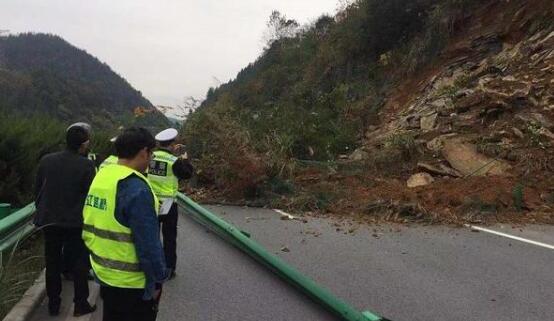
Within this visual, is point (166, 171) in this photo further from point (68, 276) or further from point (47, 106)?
point (47, 106)

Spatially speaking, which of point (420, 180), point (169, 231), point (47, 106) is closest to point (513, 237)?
point (420, 180)

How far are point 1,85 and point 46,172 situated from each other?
2724 cm

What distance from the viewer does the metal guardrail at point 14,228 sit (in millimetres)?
5523

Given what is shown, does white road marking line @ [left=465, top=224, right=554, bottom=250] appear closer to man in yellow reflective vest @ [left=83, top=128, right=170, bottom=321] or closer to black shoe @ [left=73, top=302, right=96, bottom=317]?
black shoe @ [left=73, top=302, right=96, bottom=317]

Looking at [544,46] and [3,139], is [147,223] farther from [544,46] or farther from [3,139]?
[544,46]

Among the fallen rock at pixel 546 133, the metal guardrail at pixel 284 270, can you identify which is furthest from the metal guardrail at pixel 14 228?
the fallen rock at pixel 546 133

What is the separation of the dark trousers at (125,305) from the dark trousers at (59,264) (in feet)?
5.76

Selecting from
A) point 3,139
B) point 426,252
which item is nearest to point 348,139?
point 426,252

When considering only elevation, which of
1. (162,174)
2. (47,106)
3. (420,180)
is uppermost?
(47,106)

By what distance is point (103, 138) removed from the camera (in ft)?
51.3

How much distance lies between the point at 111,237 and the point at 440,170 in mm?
10253

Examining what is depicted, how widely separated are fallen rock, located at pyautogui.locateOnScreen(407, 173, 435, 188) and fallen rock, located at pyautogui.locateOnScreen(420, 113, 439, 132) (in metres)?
3.20

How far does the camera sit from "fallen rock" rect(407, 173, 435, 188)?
1212cm

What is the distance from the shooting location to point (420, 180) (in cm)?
1223
